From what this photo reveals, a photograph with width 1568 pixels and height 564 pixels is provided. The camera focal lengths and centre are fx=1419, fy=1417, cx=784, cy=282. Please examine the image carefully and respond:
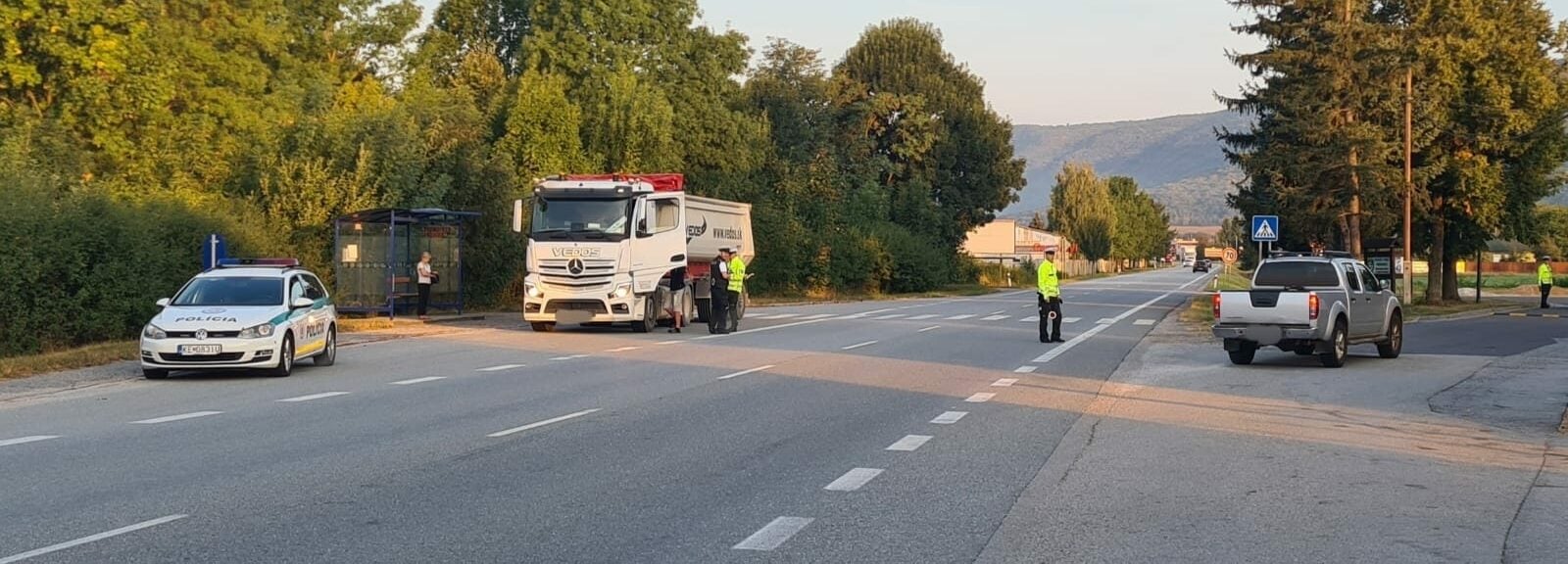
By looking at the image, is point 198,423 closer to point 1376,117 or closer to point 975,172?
point 1376,117

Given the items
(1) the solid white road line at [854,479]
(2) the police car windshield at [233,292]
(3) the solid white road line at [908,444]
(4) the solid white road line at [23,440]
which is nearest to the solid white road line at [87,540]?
(1) the solid white road line at [854,479]

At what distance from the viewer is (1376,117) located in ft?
146

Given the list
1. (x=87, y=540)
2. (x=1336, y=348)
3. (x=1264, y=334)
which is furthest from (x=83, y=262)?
(x=1336, y=348)

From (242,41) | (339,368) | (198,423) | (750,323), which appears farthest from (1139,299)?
(198,423)

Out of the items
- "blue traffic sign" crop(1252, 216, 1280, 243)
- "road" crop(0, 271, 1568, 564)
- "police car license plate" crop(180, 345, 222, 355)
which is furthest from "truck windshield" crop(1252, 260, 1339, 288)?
"blue traffic sign" crop(1252, 216, 1280, 243)

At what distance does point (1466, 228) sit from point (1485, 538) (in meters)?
44.9

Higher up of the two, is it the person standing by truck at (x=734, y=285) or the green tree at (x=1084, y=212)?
the green tree at (x=1084, y=212)

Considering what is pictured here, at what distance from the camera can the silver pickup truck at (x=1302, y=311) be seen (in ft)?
67.9

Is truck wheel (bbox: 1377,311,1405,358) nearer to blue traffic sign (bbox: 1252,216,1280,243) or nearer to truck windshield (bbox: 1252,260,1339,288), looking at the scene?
truck windshield (bbox: 1252,260,1339,288)

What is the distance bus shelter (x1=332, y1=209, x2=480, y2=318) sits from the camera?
31500mm

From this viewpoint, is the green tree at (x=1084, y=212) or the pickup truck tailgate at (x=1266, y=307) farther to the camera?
the green tree at (x=1084, y=212)

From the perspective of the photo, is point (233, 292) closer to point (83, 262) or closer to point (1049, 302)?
point (83, 262)

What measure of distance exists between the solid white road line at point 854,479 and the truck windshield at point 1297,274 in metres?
13.3

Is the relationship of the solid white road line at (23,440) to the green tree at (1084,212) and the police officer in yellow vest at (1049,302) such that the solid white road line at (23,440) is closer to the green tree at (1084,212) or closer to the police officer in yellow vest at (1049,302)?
the police officer in yellow vest at (1049,302)
